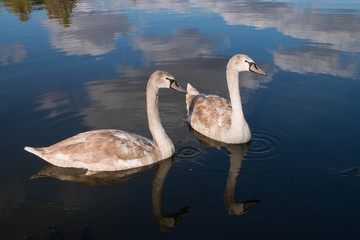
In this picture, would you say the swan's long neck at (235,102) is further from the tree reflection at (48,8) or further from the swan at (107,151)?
the tree reflection at (48,8)

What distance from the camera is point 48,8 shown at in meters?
40.5

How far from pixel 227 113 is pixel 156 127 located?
2.99m

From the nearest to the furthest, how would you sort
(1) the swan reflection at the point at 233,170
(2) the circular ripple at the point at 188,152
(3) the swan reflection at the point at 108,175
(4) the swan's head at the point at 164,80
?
(1) the swan reflection at the point at 233,170 → (3) the swan reflection at the point at 108,175 → (4) the swan's head at the point at 164,80 → (2) the circular ripple at the point at 188,152

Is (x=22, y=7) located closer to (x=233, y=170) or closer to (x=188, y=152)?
(x=188, y=152)

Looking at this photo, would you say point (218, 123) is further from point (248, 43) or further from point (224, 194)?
point (248, 43)

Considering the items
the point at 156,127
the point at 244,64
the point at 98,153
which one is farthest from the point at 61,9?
the point at 98,153

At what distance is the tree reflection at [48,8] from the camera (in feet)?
115

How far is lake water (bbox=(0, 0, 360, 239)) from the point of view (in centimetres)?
812

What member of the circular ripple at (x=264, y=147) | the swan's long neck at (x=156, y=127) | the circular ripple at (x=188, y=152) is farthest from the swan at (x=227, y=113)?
the swan's long neck at (x=156, y=127)

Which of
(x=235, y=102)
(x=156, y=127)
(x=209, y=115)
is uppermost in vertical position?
(x=235, y=102)

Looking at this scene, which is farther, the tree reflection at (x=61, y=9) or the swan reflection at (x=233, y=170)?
the tree reflection at (x=61, y=9)

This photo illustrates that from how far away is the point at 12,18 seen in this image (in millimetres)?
34438

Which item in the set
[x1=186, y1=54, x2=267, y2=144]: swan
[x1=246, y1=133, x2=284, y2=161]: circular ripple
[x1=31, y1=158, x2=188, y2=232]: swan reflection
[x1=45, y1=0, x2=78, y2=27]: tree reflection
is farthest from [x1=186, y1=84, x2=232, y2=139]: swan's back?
[x1=45, y1=0, x2=78, y2=27]: tree reflection

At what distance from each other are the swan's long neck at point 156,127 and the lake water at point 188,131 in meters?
0.43
